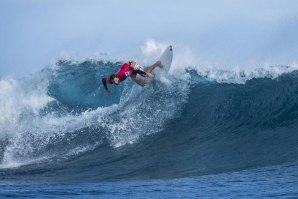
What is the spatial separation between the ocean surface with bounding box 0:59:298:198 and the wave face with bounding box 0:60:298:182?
0.09ft

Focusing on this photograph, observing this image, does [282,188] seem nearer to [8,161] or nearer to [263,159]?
[263,159]

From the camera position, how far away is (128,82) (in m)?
17.0

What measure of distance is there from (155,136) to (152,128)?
0.47 meters

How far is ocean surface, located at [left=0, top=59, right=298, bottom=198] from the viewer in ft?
27.5

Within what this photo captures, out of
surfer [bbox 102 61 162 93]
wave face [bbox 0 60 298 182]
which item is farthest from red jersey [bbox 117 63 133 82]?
wave face [bbox 0 60 298 182]

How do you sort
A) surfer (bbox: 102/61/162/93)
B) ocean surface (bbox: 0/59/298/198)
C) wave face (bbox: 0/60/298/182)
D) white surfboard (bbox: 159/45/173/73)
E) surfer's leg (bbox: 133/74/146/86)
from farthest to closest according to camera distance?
white surfboard (bbox: 159/45/173/73)
surfer's leg (bbox: 133/74/146/86)
surfer (bbox: 102/61/162/93)
wave face (bbox: 0/60/298/182)
ocean surface (bbox: 0/59/298/198)

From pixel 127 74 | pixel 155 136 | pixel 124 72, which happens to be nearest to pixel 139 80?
pixel 127 74

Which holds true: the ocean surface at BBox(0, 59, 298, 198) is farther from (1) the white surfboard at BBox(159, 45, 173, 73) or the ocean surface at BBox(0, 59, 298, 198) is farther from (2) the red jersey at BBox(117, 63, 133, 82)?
(2) the red jersey at BBox(117, 63, 133, 82)

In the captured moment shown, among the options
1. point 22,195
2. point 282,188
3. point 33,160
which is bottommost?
point 282,188

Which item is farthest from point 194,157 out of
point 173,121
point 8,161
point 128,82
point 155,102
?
point 128,82

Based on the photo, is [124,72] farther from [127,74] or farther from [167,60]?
[167,60]

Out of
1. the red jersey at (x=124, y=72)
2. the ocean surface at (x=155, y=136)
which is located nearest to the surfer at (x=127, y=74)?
the red jersey at (x=124, y=72)

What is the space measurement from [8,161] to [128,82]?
5585 mm

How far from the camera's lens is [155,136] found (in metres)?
13.1
